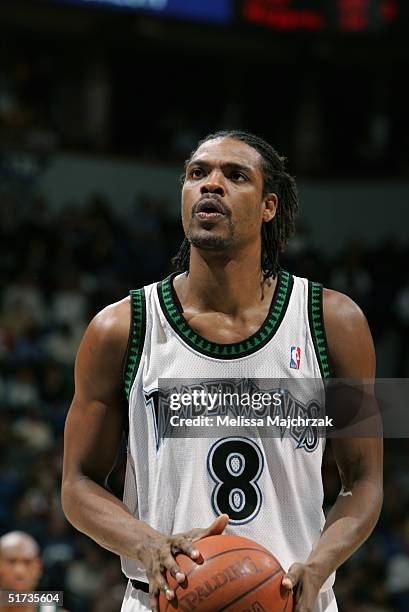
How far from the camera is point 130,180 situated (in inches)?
468

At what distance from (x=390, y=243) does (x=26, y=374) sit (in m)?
4.39

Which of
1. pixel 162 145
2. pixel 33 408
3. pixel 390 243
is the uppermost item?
pixel 162 145

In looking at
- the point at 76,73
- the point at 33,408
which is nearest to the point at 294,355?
the point at 33,408

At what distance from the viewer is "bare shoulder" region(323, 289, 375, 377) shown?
3.15 meters

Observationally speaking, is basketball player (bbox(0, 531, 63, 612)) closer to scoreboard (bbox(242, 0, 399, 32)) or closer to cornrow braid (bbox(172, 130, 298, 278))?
cornrow braid (bbox(172, 130, 298, 278))

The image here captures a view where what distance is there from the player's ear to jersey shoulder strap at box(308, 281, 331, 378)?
289 mm

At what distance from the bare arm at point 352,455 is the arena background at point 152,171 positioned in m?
4.54

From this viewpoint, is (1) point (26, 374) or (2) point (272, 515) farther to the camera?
(1) point (26, 374)

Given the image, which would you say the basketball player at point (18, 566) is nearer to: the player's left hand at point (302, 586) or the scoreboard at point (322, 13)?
the player's left hand at point (302, 586)

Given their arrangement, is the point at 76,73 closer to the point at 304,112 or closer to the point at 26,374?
the point at 304,112

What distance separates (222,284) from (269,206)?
317mm

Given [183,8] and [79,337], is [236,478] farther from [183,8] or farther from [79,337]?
[183,8]

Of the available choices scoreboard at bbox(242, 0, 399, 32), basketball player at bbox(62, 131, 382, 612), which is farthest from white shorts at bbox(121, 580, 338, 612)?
scoreboard at bbox(242, 0, 399, 32)

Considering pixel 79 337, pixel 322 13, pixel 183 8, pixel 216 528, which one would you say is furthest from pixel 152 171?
pixel 216 528
